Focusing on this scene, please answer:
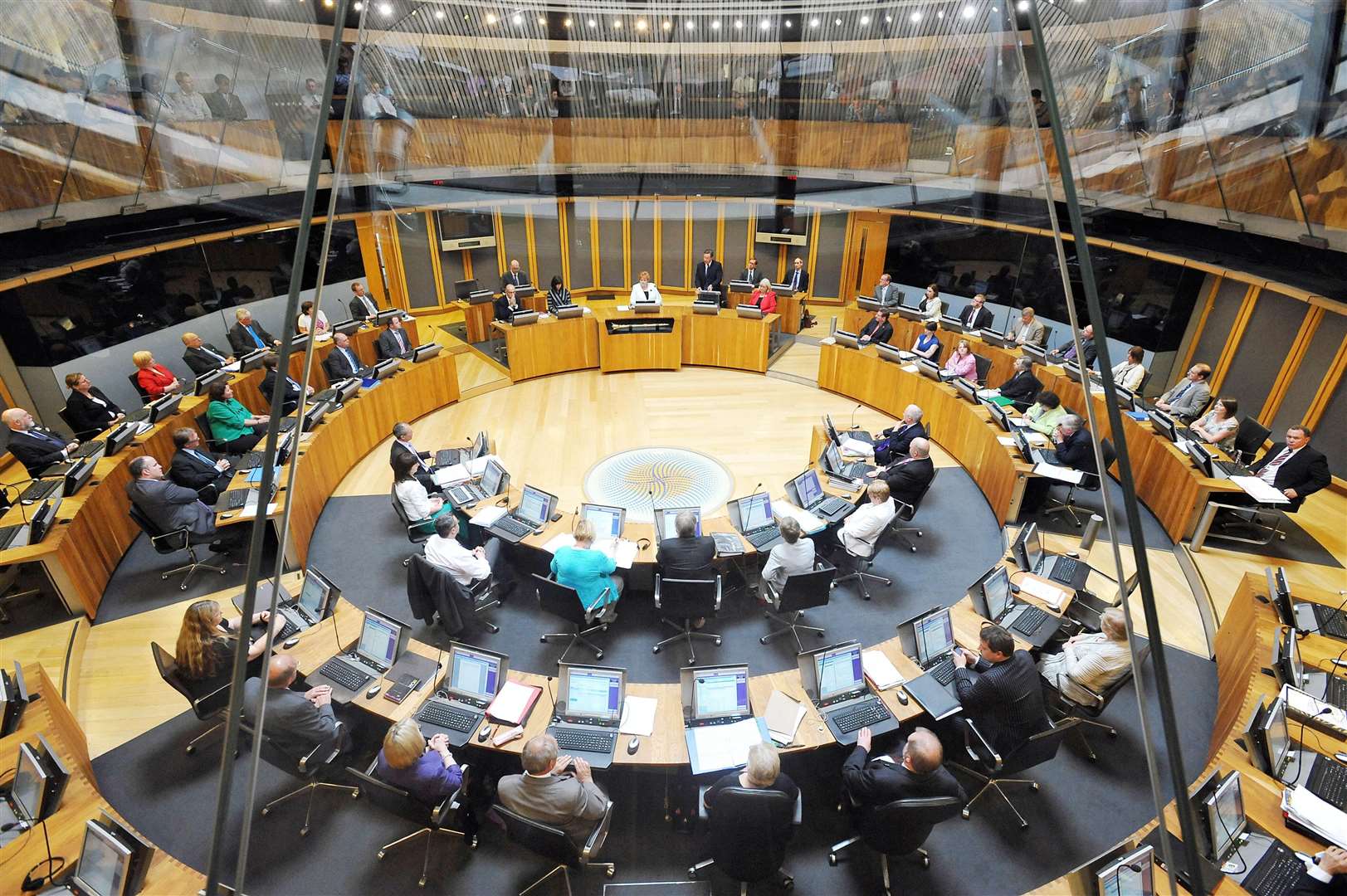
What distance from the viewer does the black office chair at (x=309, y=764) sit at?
3.89 meters

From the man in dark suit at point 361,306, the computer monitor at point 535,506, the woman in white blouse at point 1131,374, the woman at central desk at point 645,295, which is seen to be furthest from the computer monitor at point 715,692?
the man in dark suit at point 361,306

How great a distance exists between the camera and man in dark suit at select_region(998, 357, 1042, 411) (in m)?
8.48

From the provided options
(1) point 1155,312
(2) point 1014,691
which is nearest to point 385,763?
(2) point 1014,691

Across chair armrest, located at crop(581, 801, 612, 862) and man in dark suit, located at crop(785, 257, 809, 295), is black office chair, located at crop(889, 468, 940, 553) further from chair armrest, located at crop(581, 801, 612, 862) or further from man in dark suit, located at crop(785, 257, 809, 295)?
man in dark suit, located at crop(785, 257, 809, 295)

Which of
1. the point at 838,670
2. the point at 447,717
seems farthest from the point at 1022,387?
the point at 447,717

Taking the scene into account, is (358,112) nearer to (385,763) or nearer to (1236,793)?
(385,763)

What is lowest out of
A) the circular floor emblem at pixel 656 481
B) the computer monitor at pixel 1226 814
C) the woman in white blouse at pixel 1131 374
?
the circular floor emblem at pixel 656 481

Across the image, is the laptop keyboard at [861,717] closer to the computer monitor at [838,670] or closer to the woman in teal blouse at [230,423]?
the computer monitor at [838,670]

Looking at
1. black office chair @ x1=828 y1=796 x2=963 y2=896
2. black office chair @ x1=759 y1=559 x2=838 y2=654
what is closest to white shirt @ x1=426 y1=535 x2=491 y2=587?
black office chair @ x1=759 y1=559 x2=838 y2=654

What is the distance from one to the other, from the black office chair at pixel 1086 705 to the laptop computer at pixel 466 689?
377 cm

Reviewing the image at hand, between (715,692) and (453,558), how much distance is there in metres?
2.49

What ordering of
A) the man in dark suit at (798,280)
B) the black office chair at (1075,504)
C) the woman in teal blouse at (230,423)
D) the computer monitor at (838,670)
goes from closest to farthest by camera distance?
the computer monitor at (838,670), the black office chair at (1075,504), the woman in teal blouse at (230,423), the man in dark suit at (798,280)

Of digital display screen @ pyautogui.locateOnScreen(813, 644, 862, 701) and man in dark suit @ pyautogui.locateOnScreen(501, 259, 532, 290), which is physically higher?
man in dark suit @ pyautogui.locateOnScreen(501, 259, 532, 290)

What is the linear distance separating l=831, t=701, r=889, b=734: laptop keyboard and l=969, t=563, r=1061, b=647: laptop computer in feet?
4.20
